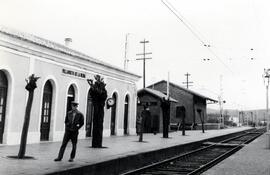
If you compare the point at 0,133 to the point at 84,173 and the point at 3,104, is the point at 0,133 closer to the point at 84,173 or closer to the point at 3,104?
the point at 3,104

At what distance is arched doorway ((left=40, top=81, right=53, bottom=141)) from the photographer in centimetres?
1638

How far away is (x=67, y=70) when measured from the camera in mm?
17672

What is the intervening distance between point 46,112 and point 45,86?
1.29 meters

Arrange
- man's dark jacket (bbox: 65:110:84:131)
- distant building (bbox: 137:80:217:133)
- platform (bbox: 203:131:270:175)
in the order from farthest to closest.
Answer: distant building (bbox: 137:80:217:133) → platform (bbox: 203:131:270:175) → man's dark jacket (bbox: 65:110:84:131)

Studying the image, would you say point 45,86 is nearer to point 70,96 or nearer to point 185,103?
point 70,96

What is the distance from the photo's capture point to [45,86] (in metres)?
16.4

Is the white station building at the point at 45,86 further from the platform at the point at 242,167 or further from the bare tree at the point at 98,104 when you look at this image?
the platform at the point at 242,167

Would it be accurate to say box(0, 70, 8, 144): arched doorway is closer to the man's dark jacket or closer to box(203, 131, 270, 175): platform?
the man's dark jacket

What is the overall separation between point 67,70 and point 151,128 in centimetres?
1492

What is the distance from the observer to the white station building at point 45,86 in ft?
45.5

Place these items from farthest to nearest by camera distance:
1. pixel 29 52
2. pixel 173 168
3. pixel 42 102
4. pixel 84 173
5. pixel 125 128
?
pixel 125 128, pixel 42 102, pixel 29 52, pixel 173 168, pixel 84 173

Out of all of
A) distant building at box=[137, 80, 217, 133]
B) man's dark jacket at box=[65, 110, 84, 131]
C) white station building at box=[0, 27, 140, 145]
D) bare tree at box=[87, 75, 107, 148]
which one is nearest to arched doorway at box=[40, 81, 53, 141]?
white station building at box=[0, 27, 140, 145]

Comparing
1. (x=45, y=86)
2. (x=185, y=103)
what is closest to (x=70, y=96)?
(x=45, y=86)

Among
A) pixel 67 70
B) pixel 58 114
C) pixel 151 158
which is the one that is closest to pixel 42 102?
pixel 58 114
